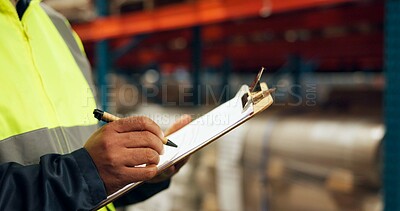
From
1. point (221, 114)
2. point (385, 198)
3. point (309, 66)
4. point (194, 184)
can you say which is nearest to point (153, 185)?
point (221, 114)

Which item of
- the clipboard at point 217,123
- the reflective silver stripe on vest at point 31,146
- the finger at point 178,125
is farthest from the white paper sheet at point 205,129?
the reflective silver stripe on vest at point 31,146

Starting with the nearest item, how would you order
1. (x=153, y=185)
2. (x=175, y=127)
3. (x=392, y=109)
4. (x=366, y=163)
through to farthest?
1. (x=175, y=127)
2. (x=153, y=185)
3. (x=392, y=109)
4. (x=366, y=163)

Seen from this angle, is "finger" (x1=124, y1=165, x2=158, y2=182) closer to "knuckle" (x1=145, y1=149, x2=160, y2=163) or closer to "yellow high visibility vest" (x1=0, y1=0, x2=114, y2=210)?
"knuckle" (x1=145, y1=149, x2=160, y2=163)

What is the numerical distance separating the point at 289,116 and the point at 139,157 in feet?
6.75

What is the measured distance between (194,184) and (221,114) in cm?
216

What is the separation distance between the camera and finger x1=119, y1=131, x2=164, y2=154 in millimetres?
793

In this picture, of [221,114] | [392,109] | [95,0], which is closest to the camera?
[221,114]

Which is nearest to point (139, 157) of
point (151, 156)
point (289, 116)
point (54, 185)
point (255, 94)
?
point (151, 156)

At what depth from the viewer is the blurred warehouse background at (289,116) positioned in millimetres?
2094

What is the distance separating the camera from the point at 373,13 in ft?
10.1

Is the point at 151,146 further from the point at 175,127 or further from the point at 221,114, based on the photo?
the point at 175,127

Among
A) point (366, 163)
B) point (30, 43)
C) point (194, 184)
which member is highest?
point (30, 43)

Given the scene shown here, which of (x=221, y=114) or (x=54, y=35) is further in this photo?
(x=54, y=35)

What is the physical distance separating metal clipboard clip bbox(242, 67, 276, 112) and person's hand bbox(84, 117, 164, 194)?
19 cm
